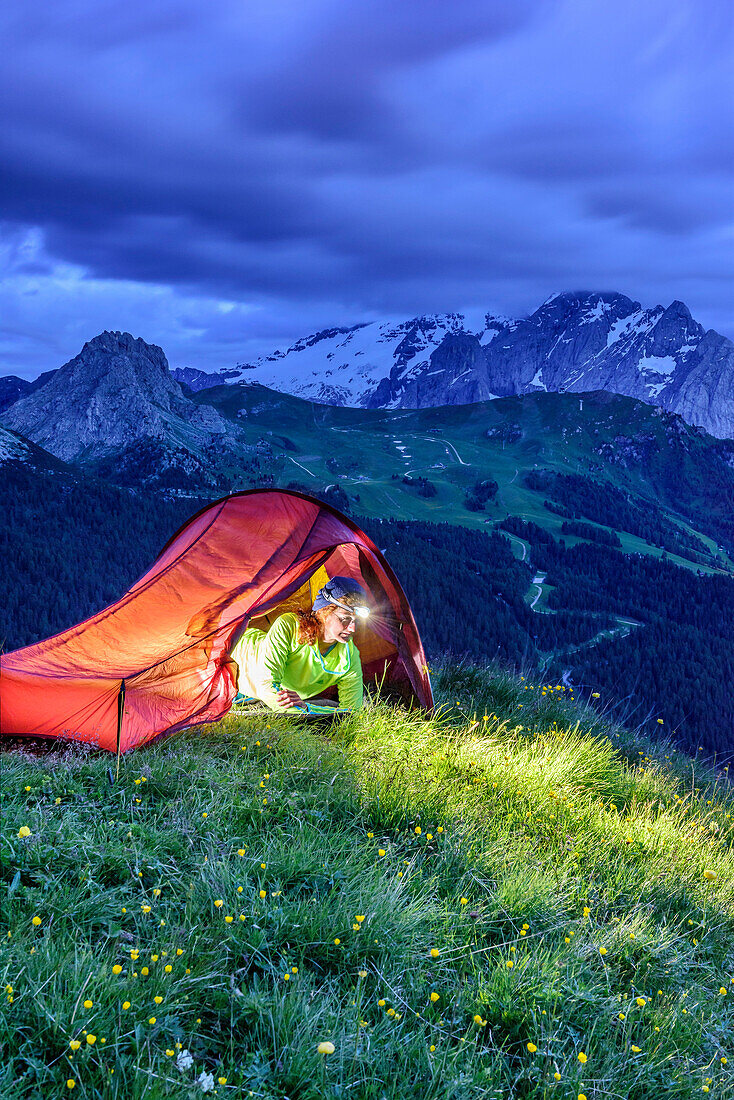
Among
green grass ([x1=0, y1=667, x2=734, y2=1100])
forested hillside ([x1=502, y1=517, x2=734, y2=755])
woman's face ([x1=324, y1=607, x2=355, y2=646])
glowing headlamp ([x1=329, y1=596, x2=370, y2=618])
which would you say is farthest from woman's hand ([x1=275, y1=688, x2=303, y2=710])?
forested hillside ([x1=502, y1=517, x2=734, y2=755])

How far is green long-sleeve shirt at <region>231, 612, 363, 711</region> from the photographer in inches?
308

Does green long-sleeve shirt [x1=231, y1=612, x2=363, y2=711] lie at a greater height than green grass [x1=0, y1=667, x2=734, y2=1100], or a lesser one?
greater

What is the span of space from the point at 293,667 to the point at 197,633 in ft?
4.02

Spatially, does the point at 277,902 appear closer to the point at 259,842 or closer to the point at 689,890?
the point at 259,842

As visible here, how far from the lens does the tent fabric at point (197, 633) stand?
269 inches

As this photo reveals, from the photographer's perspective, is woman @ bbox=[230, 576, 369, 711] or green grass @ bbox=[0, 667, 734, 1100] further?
woman @ bbox=[230, 576, 369, 711]

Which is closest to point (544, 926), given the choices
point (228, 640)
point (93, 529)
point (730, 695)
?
point (228, 640)

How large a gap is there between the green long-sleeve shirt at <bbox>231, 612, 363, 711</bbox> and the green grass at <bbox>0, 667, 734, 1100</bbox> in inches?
29.5

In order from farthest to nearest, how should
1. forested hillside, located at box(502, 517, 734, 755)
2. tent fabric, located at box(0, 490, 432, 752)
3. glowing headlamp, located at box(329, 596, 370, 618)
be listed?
forested hillside, located at box(502, 517, 734, 755) → glowing headlamp, located at box(329, 596, 370, 618) → tent fabric, located at box(0, 490, 432, 752)

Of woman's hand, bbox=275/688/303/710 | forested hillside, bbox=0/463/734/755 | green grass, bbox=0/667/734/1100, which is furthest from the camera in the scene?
forested hillside, bbox=0/463/734/755

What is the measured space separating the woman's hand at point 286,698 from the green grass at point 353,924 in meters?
0.51

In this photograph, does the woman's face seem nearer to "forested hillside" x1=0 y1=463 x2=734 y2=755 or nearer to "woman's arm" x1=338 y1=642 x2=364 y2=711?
"woman's arm" x1=338 y1=642 x2=364 y2=711

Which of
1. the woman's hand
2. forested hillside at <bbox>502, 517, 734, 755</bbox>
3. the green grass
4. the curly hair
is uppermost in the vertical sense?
the curly hair

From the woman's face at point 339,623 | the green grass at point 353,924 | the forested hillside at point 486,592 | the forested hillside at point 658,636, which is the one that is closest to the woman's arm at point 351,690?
the woman's face at point 339,623
